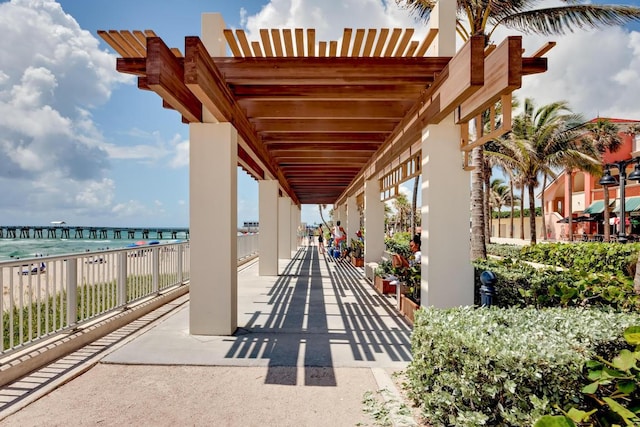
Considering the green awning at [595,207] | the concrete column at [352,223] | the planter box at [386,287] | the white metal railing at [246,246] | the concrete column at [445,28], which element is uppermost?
the concrete column at [445,28]

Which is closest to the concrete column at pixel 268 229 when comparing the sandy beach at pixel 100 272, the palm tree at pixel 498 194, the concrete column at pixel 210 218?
the sandy beach at pixel 100 272

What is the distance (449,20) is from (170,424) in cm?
492

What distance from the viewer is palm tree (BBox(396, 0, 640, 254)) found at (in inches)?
320

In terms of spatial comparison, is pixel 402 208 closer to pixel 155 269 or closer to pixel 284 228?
pixel 284 228

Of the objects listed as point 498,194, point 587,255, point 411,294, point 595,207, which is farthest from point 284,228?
point 498,194

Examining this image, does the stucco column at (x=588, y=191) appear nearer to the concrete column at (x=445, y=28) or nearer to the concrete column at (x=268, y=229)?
the concrete column at (x=268, y=229)

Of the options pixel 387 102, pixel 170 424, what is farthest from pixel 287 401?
pixel 387 102

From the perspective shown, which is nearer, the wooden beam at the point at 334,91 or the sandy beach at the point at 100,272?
the sandy beach at the point at 100,272

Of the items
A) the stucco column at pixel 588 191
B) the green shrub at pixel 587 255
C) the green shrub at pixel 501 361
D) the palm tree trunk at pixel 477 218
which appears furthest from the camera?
the stucco column at pixel 588 191

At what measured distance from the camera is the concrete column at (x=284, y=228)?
15.2m

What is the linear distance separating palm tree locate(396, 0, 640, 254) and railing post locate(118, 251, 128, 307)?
289 inches

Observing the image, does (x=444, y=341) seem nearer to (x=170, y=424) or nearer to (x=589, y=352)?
(x=589, y=352)

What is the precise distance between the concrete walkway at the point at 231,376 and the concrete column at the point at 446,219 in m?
0.89

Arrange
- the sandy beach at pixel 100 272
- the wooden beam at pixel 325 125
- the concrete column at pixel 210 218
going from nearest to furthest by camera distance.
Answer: the sandy beach at pixel 100 272, the concrete column at pixel 210 218, the wooden beam at pixel 325 125
